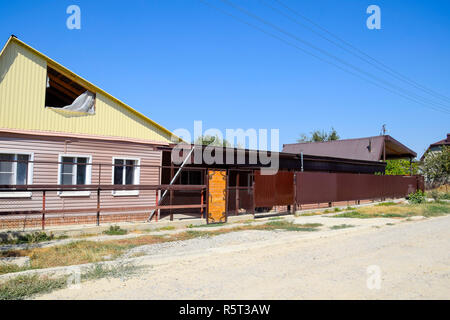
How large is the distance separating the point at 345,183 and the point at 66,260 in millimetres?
17902

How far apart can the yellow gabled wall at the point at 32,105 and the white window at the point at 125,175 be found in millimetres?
1143

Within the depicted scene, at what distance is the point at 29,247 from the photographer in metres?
8.94

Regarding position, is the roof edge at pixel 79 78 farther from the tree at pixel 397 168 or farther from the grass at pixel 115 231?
the tree at pixel 397 168

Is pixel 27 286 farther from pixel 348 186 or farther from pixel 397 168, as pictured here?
pixel 397 168

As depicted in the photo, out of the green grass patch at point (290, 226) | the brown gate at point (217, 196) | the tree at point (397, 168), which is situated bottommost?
the green grass patch at point (290, 226)

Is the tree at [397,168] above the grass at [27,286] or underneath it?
above

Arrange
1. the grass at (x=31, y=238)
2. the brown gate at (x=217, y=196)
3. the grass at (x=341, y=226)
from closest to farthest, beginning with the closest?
the grass at (x=31, y=238)
the grass at (x=341, y=226)
the brown gate at (x=217, y=196)

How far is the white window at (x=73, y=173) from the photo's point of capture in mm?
13108

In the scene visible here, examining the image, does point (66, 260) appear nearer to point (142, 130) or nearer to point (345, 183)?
point (142, 130)

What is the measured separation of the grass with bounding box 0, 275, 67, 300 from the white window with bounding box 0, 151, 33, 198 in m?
6.98

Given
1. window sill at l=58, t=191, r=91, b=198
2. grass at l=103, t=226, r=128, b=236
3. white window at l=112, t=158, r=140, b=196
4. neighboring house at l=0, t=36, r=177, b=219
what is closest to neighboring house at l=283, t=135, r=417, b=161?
neighboring house at l=0, t=36, r=177, b=219

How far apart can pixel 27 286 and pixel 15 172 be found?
25.6ft

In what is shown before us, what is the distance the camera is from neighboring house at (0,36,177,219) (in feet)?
40.5

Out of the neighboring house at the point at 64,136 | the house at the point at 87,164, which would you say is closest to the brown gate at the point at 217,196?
the house at the point at 87,164
